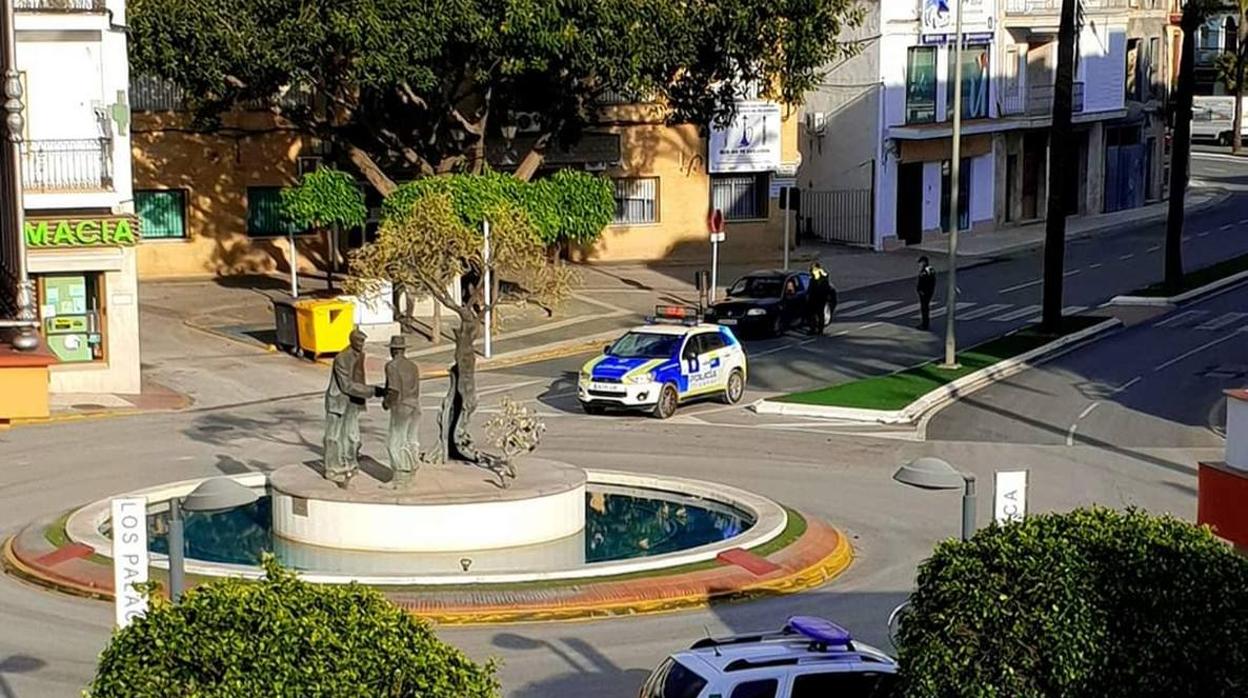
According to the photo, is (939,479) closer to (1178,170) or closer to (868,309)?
(868,309)

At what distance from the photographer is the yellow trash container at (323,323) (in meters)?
41.4

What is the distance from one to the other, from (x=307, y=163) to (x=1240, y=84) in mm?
51186

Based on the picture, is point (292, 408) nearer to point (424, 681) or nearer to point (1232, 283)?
point (424, 681)

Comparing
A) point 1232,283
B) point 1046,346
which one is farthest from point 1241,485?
point 1232,283

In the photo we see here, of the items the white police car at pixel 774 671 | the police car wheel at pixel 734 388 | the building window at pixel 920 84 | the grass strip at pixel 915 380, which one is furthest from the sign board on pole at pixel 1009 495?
the building window at pixel 920 84

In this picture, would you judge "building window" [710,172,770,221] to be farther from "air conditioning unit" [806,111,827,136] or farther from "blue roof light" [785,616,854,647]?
"blue roof light" [785,616,854,647]

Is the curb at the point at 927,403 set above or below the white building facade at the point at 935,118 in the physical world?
below

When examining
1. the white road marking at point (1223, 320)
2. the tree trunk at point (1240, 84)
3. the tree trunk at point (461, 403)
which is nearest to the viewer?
the tree trunk at point (461, 403)

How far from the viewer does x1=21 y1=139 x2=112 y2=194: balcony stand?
124ft

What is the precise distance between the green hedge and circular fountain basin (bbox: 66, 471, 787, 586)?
1553 cm

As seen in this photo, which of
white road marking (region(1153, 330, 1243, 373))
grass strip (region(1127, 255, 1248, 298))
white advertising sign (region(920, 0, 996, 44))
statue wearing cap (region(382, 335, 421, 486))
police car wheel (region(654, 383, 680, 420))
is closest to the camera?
statue wearing cap (region(382, 335, 421, 486))

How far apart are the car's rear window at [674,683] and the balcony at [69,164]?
25.4 metres

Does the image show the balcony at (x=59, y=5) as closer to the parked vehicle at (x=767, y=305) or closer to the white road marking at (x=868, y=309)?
the parked vehicle at (x=767, y=305)

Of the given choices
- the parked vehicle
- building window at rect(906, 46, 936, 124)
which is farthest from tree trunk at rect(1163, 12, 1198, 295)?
building window at rect(906, 46, 936, 124)
